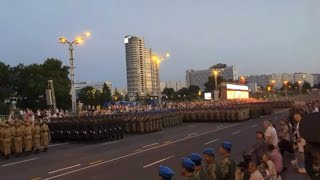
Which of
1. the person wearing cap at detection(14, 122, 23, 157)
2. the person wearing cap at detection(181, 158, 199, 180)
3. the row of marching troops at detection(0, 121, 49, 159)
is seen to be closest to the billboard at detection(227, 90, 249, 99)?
the row of marching troops at detection(0, 121, 49, 159)

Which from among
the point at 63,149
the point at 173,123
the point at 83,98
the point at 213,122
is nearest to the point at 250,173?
the point at 63,149

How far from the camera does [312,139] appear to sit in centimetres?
216

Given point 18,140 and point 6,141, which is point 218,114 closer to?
point 18,140

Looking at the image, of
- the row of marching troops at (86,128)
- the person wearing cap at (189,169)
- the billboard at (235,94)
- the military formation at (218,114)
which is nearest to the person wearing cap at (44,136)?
the row of marching troops at (86,128)

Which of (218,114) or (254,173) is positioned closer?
(254,173)

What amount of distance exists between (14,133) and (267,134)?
43.3 ft

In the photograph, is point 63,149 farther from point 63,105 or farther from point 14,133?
point 63,105

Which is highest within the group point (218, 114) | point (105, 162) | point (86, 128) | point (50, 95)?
point (50, 95)

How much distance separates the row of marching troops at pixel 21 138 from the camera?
22438 millimetres

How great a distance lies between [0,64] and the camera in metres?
71.4

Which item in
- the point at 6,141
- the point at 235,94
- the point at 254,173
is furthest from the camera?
the point at 235,94

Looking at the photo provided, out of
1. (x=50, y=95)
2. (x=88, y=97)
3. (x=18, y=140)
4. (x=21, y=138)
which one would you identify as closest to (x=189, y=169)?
(x=18, y=140)

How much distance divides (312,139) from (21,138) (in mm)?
22349

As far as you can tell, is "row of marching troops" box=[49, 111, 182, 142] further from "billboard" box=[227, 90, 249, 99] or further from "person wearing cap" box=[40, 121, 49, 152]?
"billboard" box=[227, 90, 249, 99]
